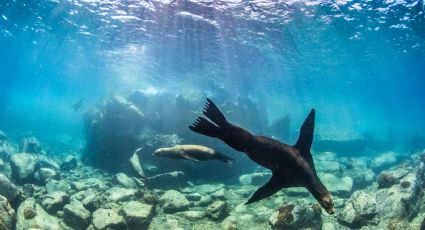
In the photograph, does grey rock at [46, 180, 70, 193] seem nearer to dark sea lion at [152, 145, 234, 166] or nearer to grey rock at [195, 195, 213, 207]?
grey rock at [195, 195, 213, 207]

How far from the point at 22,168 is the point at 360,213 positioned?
14.9 m

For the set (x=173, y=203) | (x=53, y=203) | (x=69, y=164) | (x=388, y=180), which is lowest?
(x=69, y=164)

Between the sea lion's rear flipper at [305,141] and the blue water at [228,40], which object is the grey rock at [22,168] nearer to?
the blue water at [228,40]

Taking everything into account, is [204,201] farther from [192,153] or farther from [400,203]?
[400,203]

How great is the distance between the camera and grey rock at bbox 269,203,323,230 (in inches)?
368

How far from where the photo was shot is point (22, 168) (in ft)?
48.7

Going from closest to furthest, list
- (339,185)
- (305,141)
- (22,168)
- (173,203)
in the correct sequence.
→ 1. (305,141)
2. (173,203)
3. (22,168)
4. (339,185)

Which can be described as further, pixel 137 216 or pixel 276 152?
pixel 137 216

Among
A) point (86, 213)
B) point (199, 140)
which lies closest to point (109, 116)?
point (199, 140)

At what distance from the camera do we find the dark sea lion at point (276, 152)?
2.82 meters

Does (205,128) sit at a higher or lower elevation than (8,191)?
higher

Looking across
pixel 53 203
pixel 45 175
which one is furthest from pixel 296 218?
pixel 45 175

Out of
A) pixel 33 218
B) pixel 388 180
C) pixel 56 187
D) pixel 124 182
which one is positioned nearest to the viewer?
pixel 33 218

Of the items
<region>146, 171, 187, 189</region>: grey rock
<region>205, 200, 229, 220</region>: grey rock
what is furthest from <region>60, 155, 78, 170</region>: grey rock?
<region>205, 200, 229, 220</region>: grey rock
